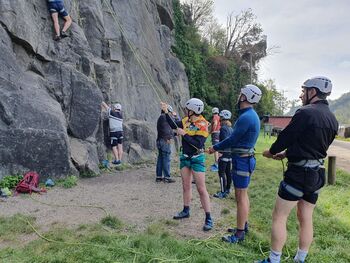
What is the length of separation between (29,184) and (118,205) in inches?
104

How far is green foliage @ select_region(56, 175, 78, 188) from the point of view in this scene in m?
10.2

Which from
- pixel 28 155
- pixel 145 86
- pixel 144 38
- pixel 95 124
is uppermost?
pixel 144 38

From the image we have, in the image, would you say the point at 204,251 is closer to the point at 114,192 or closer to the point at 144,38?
the point at 114,192

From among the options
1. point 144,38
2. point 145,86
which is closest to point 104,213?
point 145,86

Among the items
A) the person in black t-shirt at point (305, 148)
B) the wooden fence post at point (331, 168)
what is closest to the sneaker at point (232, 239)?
the person in black t-shirt at point (305, 148)

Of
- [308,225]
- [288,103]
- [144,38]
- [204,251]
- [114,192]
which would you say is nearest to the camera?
[308,225]

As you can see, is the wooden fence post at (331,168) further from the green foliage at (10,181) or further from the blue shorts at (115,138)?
the green foliage at (10,181)

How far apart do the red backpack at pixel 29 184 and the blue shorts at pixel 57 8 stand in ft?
20.8

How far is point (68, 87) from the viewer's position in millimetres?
12570

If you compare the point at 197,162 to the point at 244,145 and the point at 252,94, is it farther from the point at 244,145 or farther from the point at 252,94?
the point at 252,94

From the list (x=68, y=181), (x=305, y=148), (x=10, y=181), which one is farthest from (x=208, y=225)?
(x=10, y=181)

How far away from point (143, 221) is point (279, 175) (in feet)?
27.7

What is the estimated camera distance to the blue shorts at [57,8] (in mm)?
12938

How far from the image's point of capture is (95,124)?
13156 mm
